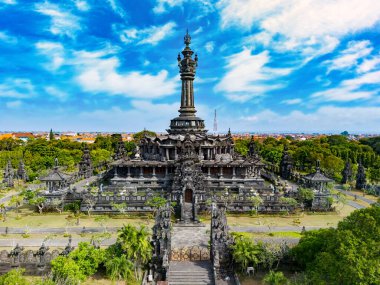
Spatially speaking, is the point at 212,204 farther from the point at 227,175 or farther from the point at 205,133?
the point at 205,133

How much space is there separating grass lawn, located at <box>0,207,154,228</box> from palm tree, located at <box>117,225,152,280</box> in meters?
12.5

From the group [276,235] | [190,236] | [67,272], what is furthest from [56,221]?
[276,235]

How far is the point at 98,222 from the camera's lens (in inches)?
1641

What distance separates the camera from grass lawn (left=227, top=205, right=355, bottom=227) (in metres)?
41.6

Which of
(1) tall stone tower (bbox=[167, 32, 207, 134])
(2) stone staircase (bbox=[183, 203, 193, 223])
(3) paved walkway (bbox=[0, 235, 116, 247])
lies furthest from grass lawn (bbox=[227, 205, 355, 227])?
(1) tall stone tower (bbox=[167, 32, 207, 134])

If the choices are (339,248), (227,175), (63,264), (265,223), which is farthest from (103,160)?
(339,248)

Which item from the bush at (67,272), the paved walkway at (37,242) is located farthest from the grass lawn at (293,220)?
the bush at (67,272)

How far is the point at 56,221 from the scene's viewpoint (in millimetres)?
42281

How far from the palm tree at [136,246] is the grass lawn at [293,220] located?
16.7 meters

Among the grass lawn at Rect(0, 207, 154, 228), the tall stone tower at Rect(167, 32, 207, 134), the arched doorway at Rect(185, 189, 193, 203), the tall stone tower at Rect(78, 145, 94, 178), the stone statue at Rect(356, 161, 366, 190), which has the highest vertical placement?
the tall stone tower at Rect(167, 32, 207, 134)

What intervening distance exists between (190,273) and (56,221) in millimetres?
23869

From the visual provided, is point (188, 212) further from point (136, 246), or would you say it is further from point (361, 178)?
point (361, 178)

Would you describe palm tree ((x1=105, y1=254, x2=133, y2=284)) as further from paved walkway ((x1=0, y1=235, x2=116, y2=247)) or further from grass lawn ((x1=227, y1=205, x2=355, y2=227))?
grass lawn ((x1=227, y1=205, x2=355, y2=227))

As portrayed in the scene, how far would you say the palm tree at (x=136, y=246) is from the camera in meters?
26.5
